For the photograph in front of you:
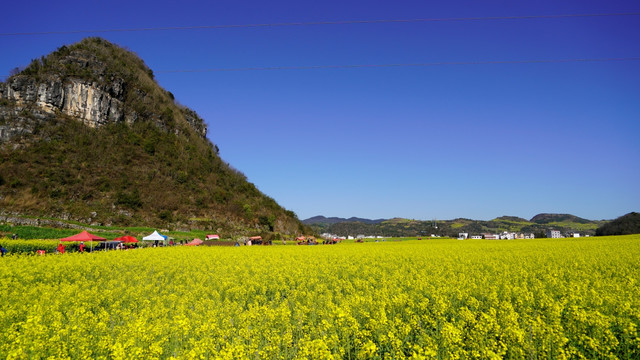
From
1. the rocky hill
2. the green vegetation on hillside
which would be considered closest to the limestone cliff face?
the rocky hill

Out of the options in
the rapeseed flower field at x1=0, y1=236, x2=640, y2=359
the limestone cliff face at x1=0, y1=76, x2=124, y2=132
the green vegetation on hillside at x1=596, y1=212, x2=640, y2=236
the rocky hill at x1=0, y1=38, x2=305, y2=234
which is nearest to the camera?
the rapeseed flower field at x1=0, y1=236, x2=640, y2=359

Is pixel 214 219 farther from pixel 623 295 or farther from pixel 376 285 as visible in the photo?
pixel 623 295

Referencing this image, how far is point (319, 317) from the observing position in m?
9.67

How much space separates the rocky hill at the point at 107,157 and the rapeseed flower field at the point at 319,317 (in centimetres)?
5632

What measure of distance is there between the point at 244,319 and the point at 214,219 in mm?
72393

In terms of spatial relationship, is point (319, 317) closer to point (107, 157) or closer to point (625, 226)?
point (107, 157)

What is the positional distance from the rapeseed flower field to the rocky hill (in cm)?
5632

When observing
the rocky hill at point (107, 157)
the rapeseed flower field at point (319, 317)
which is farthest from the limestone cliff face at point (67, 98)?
the rapeseed flower field at point (319, 317)

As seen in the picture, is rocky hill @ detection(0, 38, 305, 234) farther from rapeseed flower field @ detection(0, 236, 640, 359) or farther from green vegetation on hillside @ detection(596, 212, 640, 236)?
green vegetation on hillside @ detection(596, 212, 640, 236)

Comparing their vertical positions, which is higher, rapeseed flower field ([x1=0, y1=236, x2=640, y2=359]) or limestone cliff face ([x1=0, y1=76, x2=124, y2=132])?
limestone cliff face ([x1=0, y1=76, x2=124, y2=132])

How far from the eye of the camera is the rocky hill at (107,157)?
64.9m

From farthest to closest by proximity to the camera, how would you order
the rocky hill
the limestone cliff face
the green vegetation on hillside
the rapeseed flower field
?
the limestone cliff face
the green vegetation on hillside
the rocky hill
the rapeseed flower field

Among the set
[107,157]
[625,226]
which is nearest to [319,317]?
[107,157]

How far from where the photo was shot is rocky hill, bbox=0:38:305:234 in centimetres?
6494
